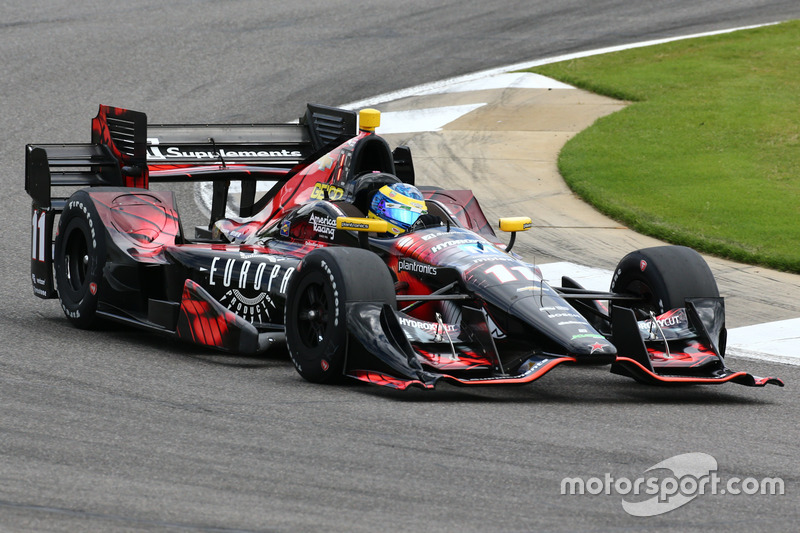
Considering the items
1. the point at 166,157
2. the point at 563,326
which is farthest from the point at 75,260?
the point at 563,326

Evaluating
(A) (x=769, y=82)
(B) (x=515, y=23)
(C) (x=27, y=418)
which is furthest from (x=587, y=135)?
(C) (x=27, y=418)

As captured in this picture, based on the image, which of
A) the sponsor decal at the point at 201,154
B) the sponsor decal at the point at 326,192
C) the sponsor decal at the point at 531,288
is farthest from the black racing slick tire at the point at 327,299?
the sponsor decal at the point at 201,154

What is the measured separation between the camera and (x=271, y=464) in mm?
5496

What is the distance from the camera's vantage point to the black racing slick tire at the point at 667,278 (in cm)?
795

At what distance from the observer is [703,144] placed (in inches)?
631

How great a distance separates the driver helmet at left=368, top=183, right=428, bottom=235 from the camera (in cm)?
827

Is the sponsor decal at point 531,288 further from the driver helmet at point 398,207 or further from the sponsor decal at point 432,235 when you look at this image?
the driver helmet at point 398,207

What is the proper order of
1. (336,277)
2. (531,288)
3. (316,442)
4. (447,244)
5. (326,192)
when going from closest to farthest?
1. (316,442)
2. (336,277)
3. (531,288)
4. (447,244)
5. (326,192)

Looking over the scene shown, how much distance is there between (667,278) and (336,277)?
2281 millimetres

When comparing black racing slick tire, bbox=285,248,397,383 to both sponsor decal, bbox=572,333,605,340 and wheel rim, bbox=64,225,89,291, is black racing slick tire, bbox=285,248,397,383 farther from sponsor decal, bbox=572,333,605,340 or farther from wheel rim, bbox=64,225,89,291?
wheel rim, bbox=64,225,89,291

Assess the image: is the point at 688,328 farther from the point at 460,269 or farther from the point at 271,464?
the point at 271,464

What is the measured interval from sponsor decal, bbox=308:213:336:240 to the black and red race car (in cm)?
1

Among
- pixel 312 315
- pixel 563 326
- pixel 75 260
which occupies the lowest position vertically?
pixel 75 260

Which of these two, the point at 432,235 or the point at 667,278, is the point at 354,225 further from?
the point at 667,278
